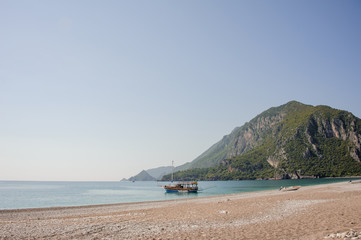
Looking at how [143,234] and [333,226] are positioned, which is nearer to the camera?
[333,226]

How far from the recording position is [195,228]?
1496 centimetres

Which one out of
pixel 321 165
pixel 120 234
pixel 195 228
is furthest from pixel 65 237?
pixel 321 165

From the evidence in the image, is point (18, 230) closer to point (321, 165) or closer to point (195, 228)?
point (195, 228)

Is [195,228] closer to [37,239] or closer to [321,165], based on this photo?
[37,239]

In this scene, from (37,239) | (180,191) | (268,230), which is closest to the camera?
(268,230)

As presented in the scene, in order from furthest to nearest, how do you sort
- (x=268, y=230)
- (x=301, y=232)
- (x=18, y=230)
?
(x=18, y=230), (x=268, y=230), (x=301, y=232)

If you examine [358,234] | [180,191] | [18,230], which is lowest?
[180,191]

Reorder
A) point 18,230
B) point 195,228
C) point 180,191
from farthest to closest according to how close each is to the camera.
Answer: point 180,191 < point 18,230 < point 195,228

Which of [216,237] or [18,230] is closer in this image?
[216,237]

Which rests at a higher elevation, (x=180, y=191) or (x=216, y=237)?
(x=216, y=237)

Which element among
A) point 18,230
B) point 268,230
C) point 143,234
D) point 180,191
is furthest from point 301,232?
point 180,191

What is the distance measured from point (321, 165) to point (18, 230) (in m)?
227

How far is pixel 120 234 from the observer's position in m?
14.1

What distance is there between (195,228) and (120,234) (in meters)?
4.71
